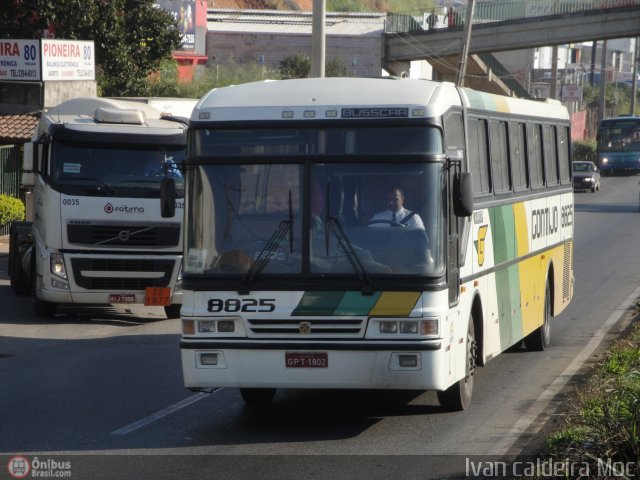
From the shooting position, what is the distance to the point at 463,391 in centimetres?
1020

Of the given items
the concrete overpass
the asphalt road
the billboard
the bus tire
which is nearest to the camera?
the asphalt road

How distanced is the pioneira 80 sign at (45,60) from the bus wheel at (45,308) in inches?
503

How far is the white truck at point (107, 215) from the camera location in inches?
640

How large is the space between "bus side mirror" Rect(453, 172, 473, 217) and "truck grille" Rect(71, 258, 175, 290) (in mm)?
7958

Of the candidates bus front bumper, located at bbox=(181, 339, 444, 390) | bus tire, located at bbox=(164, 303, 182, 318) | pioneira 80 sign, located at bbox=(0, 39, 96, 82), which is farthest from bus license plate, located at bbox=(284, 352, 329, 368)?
pioneira 80 sign, located at bbox=(0, 39, 96, 82)

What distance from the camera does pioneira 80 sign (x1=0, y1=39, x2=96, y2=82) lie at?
28.7 metres

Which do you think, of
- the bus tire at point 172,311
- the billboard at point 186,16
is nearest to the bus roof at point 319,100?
the bus tire at point 172,311

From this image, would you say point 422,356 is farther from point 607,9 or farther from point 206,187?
point 607,9

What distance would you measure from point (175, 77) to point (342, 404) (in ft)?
133

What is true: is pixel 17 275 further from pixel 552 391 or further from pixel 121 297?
pixel 552 391

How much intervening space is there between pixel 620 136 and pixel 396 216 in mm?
57046

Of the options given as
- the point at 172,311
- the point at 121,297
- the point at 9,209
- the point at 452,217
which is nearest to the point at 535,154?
the point at 452,217

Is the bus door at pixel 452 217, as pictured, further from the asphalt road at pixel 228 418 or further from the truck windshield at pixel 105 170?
the truck windshield at pixel 105 170

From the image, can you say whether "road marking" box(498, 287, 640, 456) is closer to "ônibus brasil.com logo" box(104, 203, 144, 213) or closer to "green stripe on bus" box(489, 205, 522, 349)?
"green stripe on bus" box(489, 205, 522, 349)
